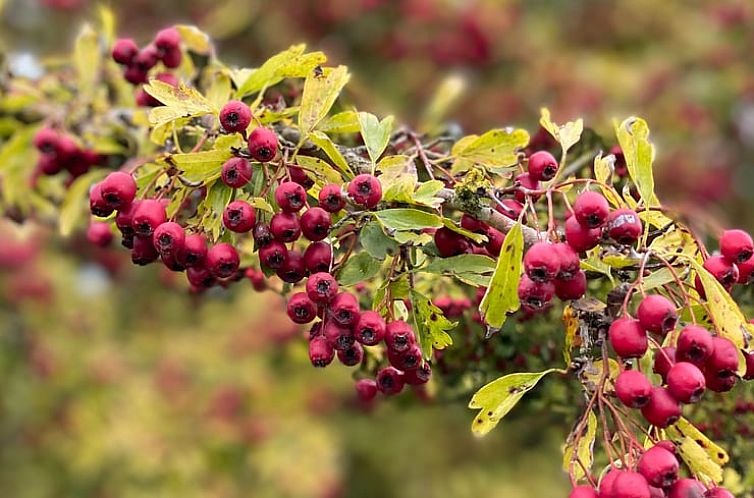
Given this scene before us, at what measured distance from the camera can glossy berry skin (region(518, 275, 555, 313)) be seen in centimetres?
102

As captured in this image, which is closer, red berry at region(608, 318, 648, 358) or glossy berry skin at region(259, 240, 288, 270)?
red berry at region(608, 318, 648, 358)

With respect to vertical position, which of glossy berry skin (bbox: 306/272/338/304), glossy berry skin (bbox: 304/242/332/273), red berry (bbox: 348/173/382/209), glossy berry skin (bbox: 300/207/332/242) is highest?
red berry (bbox: 348/173/382/209)

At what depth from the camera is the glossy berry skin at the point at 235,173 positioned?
118 cm

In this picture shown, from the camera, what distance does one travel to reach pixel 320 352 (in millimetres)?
1134

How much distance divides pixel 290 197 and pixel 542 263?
1.12 ft

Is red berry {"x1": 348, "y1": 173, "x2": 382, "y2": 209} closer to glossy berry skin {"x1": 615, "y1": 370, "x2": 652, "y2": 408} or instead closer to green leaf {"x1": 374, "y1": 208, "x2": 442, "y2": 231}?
green leaf {"x1": 374, "y1": 208, "x2": 442, "y2": 231}

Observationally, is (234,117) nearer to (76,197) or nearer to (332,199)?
(332,199)

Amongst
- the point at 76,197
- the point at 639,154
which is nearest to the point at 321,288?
the point at 639,154

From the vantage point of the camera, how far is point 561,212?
1.68 metres

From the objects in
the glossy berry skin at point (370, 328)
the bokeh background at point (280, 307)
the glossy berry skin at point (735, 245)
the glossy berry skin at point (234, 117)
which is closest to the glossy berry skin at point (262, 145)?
the glossy berry skin at point (234, 117)

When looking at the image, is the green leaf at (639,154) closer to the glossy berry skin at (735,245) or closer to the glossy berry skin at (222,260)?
the glossy berry skin at (735,245)

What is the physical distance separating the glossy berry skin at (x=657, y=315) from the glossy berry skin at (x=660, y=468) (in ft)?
0.45

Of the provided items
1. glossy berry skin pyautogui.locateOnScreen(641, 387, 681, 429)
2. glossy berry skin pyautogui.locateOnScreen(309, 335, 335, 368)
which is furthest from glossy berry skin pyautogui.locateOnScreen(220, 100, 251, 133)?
glossy berry skin pyautogui.locateOnScreen(641, 387, 681, 429)

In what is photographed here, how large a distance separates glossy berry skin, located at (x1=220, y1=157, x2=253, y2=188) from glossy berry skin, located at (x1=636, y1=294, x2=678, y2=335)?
1.77 feet
